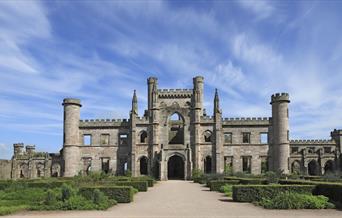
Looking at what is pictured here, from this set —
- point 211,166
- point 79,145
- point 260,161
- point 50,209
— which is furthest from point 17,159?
point 50,209

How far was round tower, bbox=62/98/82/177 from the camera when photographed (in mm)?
53969

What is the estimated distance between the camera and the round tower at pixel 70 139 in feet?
177

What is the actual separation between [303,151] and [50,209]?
46080 mm

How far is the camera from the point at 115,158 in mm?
55219

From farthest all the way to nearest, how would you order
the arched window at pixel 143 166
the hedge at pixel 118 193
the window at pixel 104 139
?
the arched window at pixel 143 166 < the window at pixel 104 139 < the hedge at pixel 118 193

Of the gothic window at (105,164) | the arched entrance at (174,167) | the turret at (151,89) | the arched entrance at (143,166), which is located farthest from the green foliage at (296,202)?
the arched entrance at (174,167)

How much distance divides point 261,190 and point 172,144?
34.4 metres

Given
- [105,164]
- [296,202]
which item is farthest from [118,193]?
[105,164]

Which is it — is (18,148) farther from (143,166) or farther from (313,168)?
(313,168)

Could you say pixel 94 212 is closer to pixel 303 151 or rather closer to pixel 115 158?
pixel 115 158

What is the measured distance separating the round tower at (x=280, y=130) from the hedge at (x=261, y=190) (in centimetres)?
3250

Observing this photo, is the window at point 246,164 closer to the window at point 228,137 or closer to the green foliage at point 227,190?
the window at point 228,137

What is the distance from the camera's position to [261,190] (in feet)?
66.7

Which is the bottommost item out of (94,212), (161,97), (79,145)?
(94,212)
